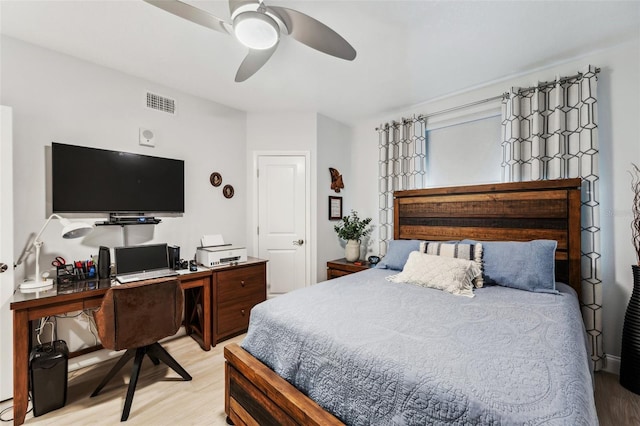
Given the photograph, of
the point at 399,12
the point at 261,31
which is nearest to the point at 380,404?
the point at 261,31

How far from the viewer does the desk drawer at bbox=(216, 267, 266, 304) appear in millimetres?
2824

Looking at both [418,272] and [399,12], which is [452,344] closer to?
[418,272]

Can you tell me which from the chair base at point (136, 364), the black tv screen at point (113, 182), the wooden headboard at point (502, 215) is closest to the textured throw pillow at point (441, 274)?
the wooden headboard at point (502, 215)

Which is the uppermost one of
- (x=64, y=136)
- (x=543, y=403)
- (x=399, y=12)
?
(x=399, y=12)

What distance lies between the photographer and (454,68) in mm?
2639

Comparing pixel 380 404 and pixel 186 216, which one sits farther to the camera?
pixel 186 216

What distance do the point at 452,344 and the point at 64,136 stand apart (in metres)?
3.25

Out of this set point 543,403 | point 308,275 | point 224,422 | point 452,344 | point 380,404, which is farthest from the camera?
point 308,275

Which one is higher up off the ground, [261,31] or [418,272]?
[261,31]

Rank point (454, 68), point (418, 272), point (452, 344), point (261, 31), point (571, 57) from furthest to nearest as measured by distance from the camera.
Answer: point (454, 68)
point (571, 57)
point (418, 272)
point (261, 31)
point (452, 344)

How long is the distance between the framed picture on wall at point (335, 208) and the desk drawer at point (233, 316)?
5.05 ft

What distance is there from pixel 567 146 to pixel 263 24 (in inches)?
106

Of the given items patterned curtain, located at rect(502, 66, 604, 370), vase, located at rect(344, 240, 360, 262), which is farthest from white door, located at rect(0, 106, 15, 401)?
patterned curtain, located at rect(502, 66, 604, 370)

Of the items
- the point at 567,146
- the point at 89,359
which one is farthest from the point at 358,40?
the point at 89,359
